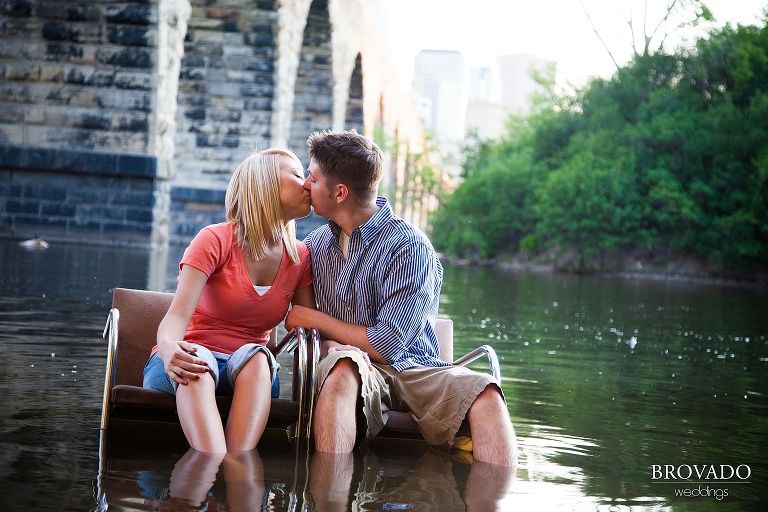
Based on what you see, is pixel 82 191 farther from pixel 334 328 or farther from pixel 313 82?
pixel 313 82

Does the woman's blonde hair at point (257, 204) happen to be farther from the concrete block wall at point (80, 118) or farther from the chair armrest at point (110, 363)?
the concrete block wall at point (80, 118)

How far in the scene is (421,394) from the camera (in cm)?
389

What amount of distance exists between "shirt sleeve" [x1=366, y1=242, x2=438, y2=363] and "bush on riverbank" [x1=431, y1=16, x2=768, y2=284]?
2894 centimetres

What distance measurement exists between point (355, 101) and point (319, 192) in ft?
86.8

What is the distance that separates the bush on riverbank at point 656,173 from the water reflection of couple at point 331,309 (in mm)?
28939

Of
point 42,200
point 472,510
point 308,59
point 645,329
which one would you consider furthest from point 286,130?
point 472,510

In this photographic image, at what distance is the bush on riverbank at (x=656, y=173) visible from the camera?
3281cm

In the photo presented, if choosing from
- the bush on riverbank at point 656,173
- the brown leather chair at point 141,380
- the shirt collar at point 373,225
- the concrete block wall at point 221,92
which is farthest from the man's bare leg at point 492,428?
the bush on riverbank at point 656,173

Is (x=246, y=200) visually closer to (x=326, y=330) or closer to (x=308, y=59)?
(x=326, y=330)

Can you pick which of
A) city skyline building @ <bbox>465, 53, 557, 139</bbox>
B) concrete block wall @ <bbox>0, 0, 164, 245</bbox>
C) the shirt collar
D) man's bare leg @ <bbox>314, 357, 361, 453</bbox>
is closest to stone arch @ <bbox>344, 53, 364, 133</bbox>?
concrete block wall @ <bbox>0, 0, 164, 245</bbox>

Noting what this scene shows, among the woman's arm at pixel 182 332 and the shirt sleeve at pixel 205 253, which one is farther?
the shirt sleeve at pixel 205 253

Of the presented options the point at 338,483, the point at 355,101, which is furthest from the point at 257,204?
the point at 355,101

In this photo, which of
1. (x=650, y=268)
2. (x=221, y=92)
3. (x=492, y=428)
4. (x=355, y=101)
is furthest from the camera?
(x=650, y=268)

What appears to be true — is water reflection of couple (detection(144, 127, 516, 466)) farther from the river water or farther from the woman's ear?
the river water
